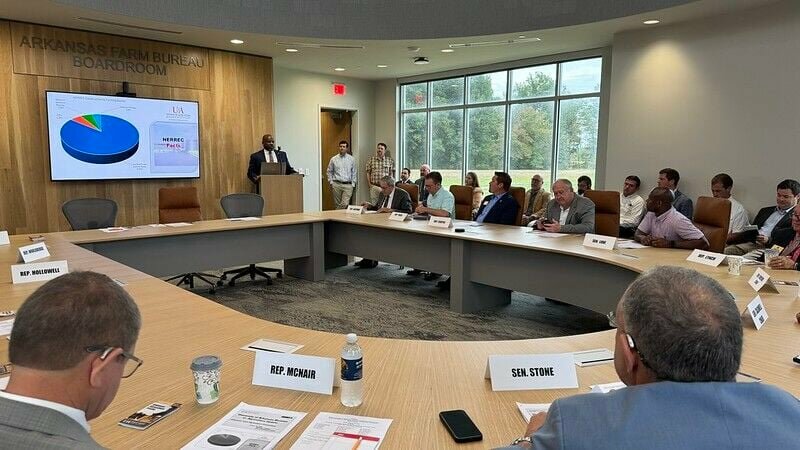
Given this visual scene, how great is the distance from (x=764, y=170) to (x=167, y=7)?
22.9 feet

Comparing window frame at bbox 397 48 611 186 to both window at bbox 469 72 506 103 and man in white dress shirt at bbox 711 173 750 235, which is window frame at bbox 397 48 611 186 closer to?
window at bbox 469 72 506 103

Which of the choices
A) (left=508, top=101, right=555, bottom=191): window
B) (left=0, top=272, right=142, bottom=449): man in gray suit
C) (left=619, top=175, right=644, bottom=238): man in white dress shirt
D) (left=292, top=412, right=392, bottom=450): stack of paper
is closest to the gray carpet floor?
(left=619, top=175, right=644, bottom=238): man in white dress shirt

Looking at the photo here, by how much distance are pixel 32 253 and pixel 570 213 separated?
14.0 feet

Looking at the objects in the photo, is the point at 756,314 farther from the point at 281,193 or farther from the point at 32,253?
the point at 281,193

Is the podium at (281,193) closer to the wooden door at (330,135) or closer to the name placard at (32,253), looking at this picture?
the wooden door at (330,135)

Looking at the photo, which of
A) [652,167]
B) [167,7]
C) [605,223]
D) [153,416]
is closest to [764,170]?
[652,167]

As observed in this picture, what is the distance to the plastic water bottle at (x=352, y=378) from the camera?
1536mm

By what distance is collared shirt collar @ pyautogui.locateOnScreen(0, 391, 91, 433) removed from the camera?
0.90 m

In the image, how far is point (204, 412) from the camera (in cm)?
151

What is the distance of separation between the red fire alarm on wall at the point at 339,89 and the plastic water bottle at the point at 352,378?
31.2 feet

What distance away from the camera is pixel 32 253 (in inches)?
138

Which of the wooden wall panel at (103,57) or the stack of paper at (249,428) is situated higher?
the wooden wall panel at (103,57)

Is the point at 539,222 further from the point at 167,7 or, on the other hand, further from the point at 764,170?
the point at 167,7

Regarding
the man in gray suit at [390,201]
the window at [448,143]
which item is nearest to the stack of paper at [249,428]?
the man in gray suit at [390,201]
